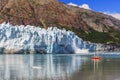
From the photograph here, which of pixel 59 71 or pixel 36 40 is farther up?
pixel 36 40

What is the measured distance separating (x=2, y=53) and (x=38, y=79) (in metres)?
74.1

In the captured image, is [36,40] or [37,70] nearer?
[37,70]

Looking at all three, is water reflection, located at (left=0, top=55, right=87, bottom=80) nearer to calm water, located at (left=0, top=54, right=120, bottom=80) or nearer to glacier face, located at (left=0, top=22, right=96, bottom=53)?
calm water, located at (left=0, top=54, right=120, bottom=80)

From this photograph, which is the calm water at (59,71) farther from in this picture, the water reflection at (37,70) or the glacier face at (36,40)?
the glacier face at (36,40)

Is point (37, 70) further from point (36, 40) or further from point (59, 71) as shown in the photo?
point (36, 40)

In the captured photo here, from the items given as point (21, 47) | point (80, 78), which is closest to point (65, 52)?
point (21, 47)

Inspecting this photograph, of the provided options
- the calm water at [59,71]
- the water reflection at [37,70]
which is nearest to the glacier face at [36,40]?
the water reflection at [37,70]

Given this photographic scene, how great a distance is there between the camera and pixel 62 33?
102 m

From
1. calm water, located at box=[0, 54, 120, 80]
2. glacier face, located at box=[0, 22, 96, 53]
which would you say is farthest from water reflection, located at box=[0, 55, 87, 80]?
glacier face, located at box=[0, 22, 96, 53]

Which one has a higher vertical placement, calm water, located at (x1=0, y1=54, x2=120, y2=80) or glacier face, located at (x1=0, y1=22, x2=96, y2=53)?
glacier face, located at (x1=0, y1=22, x2=96, y2=53)

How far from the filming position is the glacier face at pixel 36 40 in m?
94.8

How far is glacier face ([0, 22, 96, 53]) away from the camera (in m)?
94.8

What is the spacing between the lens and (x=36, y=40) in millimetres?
98312

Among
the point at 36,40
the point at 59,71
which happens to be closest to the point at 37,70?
the point at 59,71
